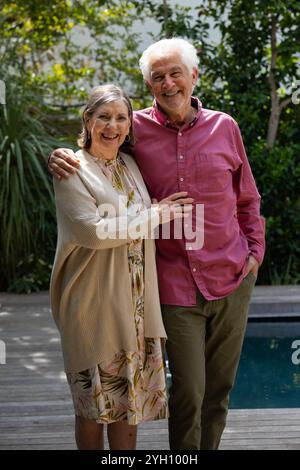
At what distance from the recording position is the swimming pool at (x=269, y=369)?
4926 millimetres

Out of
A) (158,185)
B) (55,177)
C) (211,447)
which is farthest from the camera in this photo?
(211,447)

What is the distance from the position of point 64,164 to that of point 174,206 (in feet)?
1.23

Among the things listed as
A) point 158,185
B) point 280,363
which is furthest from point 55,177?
point 280,363

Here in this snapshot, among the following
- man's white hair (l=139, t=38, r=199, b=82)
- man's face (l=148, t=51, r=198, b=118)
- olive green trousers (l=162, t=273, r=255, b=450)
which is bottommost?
olive green trousers (l=162, t=273, r=255, b=450)

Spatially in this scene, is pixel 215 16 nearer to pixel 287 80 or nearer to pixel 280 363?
pixel 287 80

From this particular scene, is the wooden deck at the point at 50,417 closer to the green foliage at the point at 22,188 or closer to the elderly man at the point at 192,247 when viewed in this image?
the elderly man at the point at 192,247

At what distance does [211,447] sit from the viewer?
3045 millimetres

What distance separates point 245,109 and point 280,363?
10.1 ft

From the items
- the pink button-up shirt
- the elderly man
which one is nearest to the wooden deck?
the elderly man

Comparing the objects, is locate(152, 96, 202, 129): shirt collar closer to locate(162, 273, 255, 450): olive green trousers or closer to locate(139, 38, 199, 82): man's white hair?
locate(139, 38, 199, 82): man's white hair

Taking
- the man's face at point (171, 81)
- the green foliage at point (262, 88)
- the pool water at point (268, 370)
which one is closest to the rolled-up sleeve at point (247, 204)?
the man's face at point (171, 81)

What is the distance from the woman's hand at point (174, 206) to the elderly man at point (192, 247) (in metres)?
0.06

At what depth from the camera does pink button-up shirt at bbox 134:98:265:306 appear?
2.83 metres

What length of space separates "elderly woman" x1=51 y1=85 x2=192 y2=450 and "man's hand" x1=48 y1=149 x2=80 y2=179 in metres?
0.02
